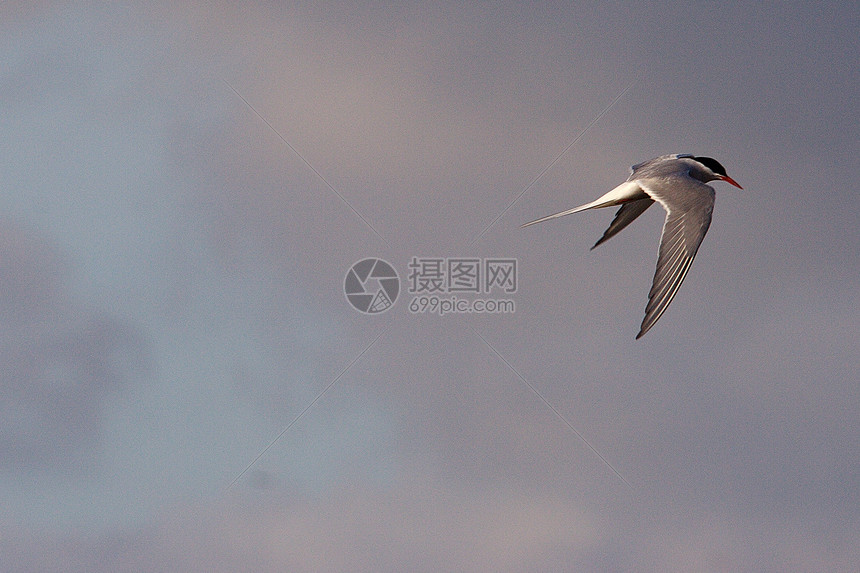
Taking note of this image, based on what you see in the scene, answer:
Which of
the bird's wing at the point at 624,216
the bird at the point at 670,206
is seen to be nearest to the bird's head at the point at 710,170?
the bird at the point at 670,206

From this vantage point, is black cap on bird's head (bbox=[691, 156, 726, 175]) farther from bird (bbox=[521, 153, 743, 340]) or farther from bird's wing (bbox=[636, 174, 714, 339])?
bird's wing (bbox=[636, 174, 714, 339])

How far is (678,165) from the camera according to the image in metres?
19.8

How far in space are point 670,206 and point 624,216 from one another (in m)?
3.19

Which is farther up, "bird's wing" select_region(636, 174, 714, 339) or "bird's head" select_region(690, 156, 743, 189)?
"bird's head" select_region(690, 156, 743, 189)

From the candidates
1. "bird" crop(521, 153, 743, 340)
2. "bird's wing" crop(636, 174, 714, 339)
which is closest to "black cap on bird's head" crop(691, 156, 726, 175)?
"bird" crop(521, 153, 743, 340)

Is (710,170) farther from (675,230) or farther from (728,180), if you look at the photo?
(675,230)

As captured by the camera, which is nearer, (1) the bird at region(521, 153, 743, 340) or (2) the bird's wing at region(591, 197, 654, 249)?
(1) the bird at region(521, 153, 743, 340)

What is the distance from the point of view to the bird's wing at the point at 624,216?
67.8ft

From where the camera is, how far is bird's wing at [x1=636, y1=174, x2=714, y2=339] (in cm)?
1571

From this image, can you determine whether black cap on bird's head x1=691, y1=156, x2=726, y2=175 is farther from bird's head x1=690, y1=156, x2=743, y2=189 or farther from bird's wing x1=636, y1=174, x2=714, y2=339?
bird's wing x1=636, y1=174, x2=714, y2=339

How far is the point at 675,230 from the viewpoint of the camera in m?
16.8

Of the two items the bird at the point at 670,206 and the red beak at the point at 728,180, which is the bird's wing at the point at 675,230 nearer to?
the bird at the point at 670,206

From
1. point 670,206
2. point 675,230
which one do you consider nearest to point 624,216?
point 670,206

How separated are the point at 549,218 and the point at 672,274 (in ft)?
10.1
